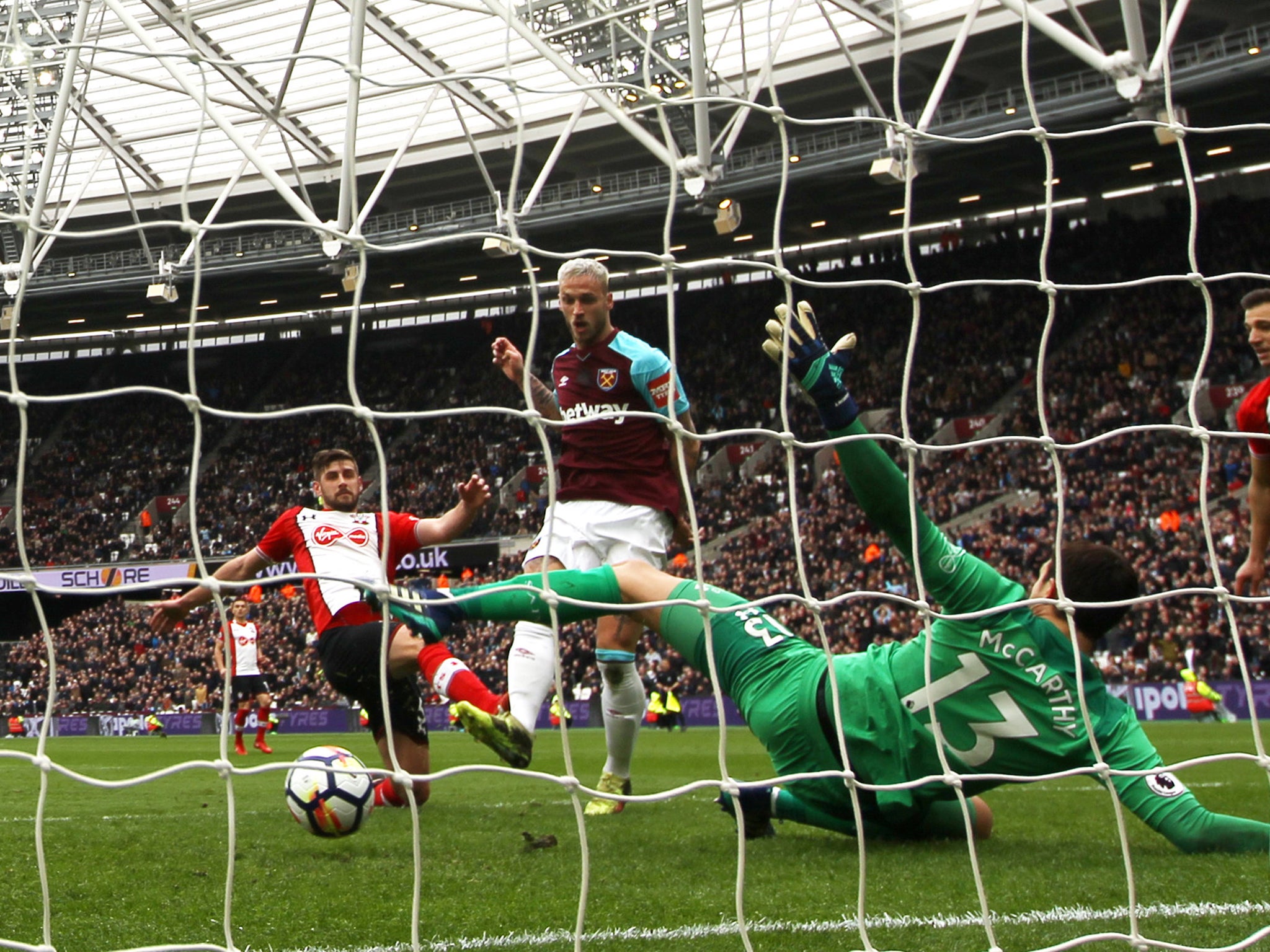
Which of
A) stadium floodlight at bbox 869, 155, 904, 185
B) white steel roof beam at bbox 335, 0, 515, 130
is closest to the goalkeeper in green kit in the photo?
stadium floodlight at bbox 869, 155, 904, 185

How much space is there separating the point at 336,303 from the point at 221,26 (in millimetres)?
8326

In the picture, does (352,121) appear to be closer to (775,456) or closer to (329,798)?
(329,798)

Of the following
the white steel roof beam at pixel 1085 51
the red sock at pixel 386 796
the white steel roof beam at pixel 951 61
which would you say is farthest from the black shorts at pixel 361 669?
the white steel roof beam at pixel 1085 51

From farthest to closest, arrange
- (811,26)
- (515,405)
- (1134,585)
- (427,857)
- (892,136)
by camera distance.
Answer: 1. (515,405)
2. (811,26)
3. (892,136)
4. (427,857)
5. (1134,585)

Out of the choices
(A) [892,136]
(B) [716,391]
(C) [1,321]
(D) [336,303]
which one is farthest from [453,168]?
(A) [892,136]

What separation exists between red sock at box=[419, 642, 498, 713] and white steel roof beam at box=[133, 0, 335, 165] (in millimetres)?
16469

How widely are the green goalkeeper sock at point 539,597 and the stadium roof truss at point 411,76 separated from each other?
1239 cm

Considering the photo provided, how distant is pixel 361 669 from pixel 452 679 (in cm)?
88

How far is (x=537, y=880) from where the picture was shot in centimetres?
363

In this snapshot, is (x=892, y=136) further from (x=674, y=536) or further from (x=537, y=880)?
(x=537, y=880)

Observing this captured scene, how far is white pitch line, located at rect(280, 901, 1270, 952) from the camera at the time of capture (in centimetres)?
285

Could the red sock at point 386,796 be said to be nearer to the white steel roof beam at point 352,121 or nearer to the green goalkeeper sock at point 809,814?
the green goalkeeper sock at point 809,814

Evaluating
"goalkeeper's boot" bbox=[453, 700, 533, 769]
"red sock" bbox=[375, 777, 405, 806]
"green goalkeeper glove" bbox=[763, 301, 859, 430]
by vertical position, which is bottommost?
"red sock" bbox=[375, 777, 405, 806]

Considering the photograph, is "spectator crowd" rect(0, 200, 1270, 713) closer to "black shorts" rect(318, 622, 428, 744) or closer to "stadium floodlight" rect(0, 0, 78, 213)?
"stadium floodlight" rect(0, 0, 78, 213)
